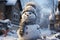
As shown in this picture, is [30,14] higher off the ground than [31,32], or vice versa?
[30,14]

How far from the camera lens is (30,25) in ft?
A: 6.18

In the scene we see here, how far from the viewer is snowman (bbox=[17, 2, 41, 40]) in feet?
6.18

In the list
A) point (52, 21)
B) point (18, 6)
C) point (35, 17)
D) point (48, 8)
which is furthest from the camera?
point (48, 8)

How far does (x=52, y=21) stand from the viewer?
10344mm

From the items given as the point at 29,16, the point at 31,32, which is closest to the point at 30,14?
the point at 29,16

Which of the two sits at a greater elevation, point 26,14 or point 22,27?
point 26,14

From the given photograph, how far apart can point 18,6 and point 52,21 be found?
5.46 metres

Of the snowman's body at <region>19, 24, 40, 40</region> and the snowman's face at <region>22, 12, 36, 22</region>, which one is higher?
the snowman's face at <region>22, 12, 36, 22</region>

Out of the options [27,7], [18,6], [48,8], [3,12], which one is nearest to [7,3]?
[3,12]

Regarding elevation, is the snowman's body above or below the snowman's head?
below

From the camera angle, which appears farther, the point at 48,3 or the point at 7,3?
the point at 48,3

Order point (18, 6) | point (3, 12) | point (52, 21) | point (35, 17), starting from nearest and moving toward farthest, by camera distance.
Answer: point (35, 17) < point (52, 21) < point (3, 12) < point (18, 6)

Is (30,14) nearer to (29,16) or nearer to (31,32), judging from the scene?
(29,16)

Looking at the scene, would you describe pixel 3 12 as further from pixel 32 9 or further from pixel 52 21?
pixel 32 9
